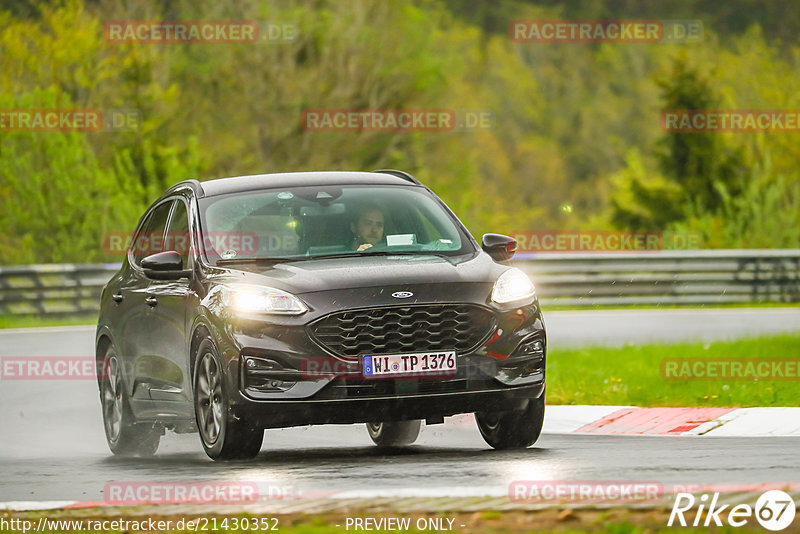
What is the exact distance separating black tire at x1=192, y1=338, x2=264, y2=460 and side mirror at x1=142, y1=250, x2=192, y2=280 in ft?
1.97

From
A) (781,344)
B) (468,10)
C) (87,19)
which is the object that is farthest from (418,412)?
(468,10)

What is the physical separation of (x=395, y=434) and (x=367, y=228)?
1806 millimetres

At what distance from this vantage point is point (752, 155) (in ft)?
136

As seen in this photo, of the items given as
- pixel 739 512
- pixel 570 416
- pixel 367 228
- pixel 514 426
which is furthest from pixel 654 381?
pixel 739 512

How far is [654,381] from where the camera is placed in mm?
14266

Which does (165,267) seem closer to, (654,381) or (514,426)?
(514,426)

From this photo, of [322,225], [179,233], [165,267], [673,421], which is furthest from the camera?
[673,421]

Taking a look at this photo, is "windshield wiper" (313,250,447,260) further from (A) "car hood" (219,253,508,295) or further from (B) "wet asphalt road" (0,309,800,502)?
(B) "wet asphalt road" (0,309,800,502)

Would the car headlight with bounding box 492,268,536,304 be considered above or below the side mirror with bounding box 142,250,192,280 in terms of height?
below

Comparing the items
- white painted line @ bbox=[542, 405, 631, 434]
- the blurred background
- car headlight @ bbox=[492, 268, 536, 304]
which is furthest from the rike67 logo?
the blurred background

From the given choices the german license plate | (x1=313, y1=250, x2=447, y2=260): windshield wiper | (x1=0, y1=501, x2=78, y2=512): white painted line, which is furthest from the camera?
(x1=313, y1=250, x2=447, y2=260): windshield wiper

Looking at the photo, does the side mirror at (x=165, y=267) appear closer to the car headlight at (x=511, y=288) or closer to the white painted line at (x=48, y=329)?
the car headlight at (x=511, y=288)

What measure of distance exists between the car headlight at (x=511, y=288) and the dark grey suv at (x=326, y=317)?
0.03ft

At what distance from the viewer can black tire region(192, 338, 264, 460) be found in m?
9.57
